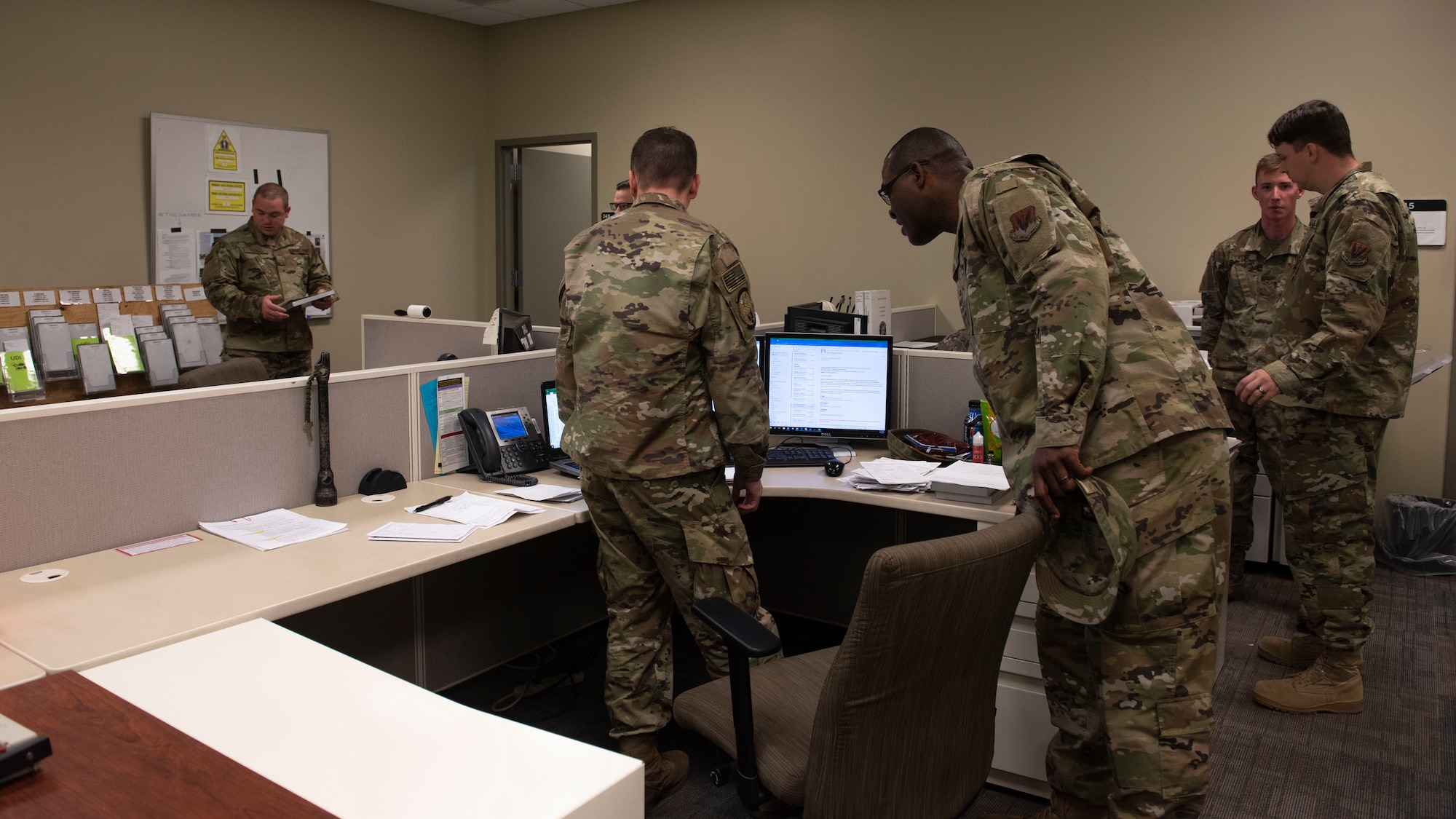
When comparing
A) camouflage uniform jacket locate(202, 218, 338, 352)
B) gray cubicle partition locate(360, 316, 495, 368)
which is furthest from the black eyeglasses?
camouflage uniform jacket locate(202, 218, 338, 352)

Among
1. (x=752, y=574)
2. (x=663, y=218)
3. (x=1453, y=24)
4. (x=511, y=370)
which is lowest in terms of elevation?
(x=752, y=574)

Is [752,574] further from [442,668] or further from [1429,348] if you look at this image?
[1429,348]

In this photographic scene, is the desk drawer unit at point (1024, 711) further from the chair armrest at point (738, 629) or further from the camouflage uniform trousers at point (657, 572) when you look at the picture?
the chair armrest at point (738, 629)

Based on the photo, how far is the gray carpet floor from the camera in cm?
226

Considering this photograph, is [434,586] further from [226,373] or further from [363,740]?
[363,740]

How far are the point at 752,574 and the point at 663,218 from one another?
813 millimetres

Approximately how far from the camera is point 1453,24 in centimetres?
388

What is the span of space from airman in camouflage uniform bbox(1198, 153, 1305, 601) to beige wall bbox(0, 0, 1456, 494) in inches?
32.4

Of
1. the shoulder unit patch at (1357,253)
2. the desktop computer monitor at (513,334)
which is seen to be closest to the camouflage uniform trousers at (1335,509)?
the shoulder unit patch at (1357,253)

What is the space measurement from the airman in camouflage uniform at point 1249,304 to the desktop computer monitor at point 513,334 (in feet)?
8.28

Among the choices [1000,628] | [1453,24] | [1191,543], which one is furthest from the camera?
[1453,24]

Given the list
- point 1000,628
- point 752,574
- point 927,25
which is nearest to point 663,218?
point 752,574

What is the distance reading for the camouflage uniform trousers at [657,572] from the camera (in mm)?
2146

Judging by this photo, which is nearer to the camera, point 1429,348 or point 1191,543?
point 1191,543
